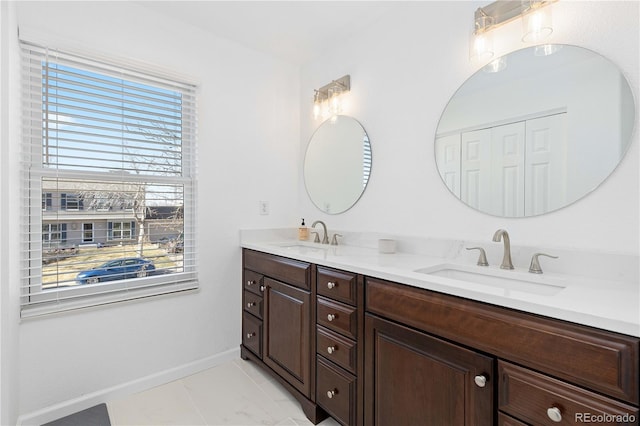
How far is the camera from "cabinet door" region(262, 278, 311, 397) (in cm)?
172

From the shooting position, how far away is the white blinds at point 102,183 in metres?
1.64

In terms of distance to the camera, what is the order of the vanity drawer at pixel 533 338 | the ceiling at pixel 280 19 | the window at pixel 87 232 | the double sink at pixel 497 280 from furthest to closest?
the ceiling at pixel 280 19 < the window at pixel 87 232 < the double sink at pixel 497 280 < the vanity drawer at pixel 533 338

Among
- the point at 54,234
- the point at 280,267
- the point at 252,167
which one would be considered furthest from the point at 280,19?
the point at 54,234

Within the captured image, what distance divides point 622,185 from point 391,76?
131cm

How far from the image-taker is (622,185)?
3.87 ft

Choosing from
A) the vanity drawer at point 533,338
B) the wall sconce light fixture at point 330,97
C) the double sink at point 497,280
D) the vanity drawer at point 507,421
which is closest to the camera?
the vanity drawer at point 533,338

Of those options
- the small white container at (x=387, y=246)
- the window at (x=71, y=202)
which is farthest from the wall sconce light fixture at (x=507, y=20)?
the window at (x=71, y=202)

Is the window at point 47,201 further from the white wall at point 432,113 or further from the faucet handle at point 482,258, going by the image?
the faucet handle at point 482,258

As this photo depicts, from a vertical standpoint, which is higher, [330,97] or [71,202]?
[330,97]

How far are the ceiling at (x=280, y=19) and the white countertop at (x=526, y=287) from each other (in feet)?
5.02

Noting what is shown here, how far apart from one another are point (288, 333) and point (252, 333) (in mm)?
492

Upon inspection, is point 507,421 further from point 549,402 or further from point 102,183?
point 102,183

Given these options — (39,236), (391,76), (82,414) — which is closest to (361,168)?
(391,76)

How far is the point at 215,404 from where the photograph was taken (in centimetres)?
182
